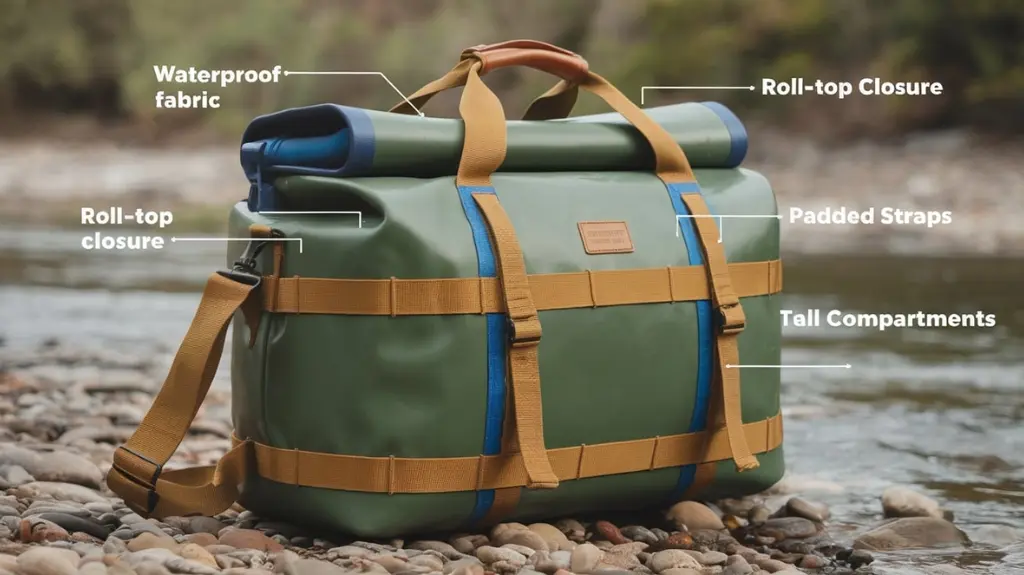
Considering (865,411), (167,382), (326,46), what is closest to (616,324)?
(167,382)

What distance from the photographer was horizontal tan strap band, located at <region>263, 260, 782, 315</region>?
318cm

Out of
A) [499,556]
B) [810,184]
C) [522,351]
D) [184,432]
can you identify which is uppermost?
[810,184]

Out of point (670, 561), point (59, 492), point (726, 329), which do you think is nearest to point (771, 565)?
point (670, 561)

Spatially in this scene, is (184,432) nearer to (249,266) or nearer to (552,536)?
(249,266)

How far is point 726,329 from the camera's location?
3.64 meters

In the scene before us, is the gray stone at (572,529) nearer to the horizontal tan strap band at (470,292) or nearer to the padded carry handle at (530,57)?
the horizontal tan strap band at (470,292)

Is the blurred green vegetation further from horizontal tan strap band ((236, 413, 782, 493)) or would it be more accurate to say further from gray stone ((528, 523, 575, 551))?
gray stone ((528, 523, 575, 551))

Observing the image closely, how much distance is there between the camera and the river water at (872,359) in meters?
4.60

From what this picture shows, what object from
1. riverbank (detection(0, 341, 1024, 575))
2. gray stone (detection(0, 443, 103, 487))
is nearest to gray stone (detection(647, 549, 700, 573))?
riverbank (detection(0, 341, 1024, 575))

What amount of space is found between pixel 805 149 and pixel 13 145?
1600 cm

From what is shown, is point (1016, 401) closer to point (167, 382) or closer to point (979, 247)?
point (167, 382)

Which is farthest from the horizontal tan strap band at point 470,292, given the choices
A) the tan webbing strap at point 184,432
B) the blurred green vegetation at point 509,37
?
the blurred green vegetation at point 509,37

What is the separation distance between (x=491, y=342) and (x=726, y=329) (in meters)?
0.73

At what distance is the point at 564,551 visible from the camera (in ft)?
11.1
